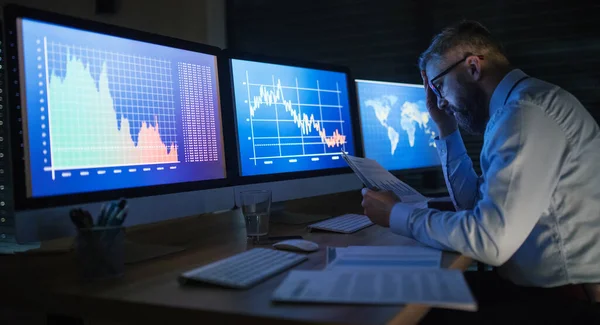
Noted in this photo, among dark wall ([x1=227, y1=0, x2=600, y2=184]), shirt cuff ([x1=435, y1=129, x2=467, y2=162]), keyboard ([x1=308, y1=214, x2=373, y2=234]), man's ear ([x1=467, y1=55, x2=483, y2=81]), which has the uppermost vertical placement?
dark wall ([x1=227, y1=0, x2=600, y2=184])

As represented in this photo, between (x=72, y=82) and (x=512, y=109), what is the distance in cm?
91

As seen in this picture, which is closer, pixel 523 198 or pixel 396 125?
pixel 523 198

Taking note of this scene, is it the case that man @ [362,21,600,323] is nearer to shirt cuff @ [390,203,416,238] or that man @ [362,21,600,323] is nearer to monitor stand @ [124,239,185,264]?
shirt cuff @ [390,203,416,238]

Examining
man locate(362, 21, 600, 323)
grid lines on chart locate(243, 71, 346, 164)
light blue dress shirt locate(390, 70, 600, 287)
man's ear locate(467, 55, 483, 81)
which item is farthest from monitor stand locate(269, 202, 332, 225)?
man's ear locate(467, 55, 483, 81)

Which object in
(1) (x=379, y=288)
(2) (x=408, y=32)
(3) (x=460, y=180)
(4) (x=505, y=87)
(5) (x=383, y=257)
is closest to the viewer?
(1) (x=379, y=288)

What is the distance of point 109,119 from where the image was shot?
1.07 meters

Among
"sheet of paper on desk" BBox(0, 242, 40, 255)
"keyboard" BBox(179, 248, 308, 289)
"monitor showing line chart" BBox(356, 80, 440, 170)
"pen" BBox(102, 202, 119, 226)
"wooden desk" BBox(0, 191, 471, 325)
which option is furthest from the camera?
"monitor showing line chart" BBox(356, 80, 440, 170)

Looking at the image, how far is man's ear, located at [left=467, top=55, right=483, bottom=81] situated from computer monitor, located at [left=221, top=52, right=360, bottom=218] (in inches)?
21.8

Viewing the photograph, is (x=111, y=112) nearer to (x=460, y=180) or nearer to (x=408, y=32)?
(x=460, y=180)

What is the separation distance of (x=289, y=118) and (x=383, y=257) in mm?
714

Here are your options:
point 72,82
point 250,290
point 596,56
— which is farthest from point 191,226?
point 596,56

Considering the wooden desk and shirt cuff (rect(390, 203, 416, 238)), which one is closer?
the wooden desk

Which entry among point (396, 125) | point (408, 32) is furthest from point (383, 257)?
point (408, 32)

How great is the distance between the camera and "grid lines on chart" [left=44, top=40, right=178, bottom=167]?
38.8 inches
